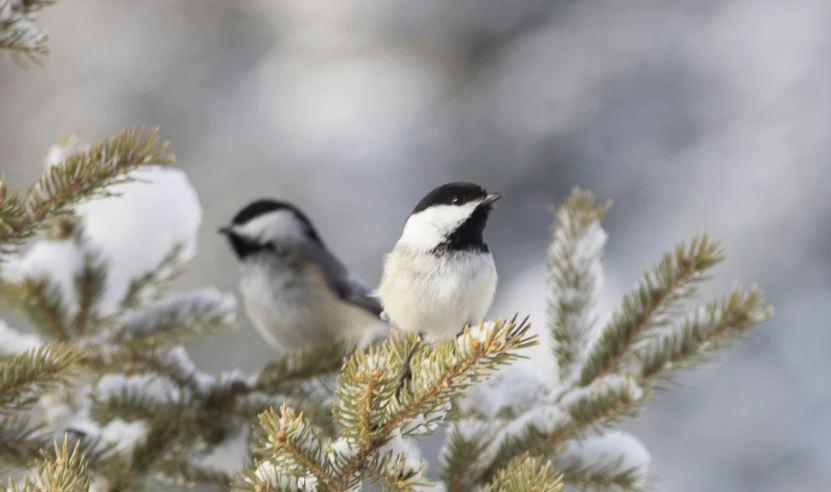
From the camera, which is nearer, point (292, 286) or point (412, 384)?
point (412, 384)

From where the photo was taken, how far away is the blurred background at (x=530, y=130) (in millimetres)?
2357

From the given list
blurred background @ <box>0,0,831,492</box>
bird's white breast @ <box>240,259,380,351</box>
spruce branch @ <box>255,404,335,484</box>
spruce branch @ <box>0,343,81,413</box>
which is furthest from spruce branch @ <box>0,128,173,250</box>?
blurred background @ <box>0,0,831,492</box>

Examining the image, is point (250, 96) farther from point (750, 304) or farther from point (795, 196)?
point (750, 304)

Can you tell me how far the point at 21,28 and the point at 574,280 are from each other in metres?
0.78

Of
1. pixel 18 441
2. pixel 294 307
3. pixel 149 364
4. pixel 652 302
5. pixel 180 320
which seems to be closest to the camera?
pixel 18 441

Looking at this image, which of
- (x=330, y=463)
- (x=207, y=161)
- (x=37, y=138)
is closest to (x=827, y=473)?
(x=330, y=463)

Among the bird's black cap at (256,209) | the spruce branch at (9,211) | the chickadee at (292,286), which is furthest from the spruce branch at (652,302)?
the bird's black cap at (256,209)

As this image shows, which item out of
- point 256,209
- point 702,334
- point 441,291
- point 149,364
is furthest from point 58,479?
point 256,209

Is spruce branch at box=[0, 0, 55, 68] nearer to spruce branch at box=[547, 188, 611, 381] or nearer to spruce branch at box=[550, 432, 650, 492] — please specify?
spruce branch at box=[547, 188, 611, 381]

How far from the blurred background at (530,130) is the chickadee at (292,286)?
58 cm

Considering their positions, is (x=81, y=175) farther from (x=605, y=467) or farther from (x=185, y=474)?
(x=605, y=467)

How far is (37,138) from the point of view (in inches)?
138

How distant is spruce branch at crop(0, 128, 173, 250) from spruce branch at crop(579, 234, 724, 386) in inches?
24.7

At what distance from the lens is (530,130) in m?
2.79
